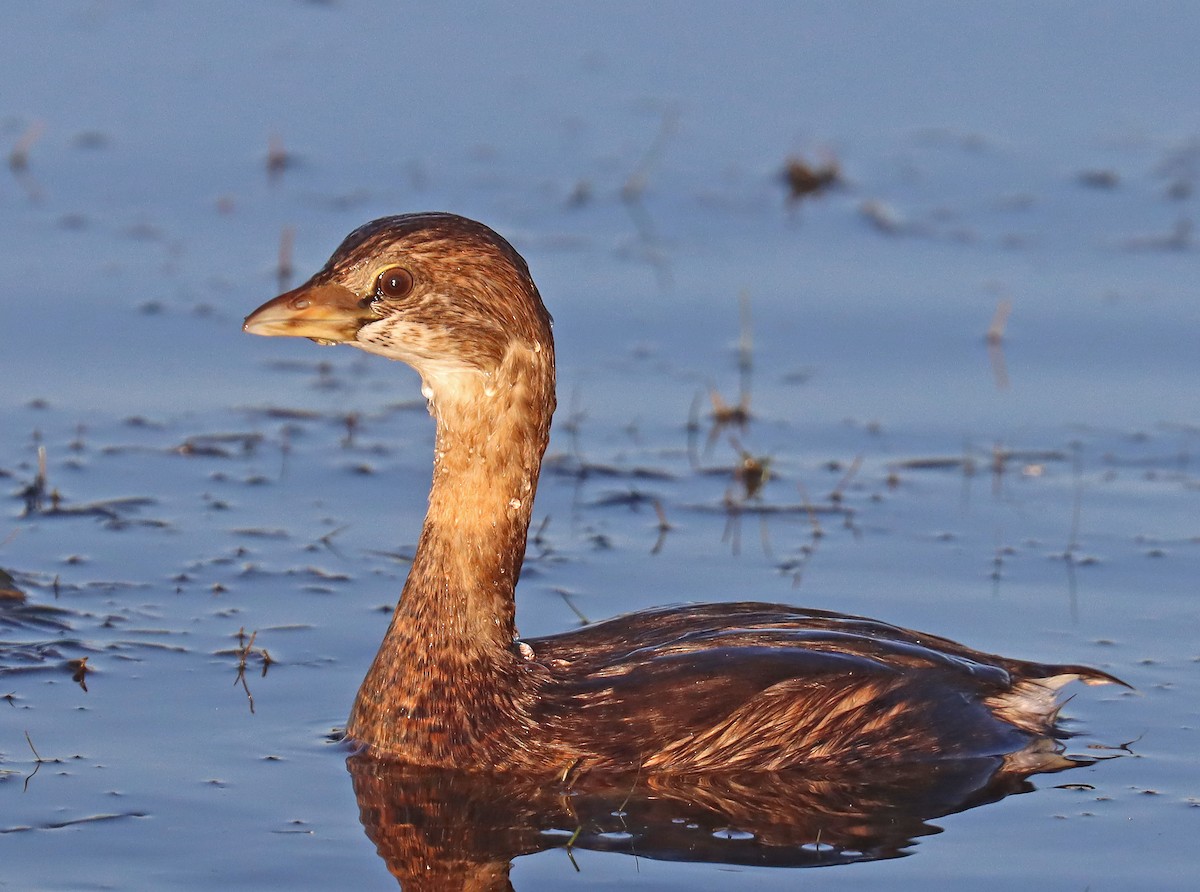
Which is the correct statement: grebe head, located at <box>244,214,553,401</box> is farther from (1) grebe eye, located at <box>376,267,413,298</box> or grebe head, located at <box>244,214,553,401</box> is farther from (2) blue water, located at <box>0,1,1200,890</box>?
(2) blue water, located at <box>0,1,1200,890</box>

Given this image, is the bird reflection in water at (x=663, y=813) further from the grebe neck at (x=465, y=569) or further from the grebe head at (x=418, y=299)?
the grebe head at (x=418, y=299)

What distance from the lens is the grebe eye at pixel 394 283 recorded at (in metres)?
6.66

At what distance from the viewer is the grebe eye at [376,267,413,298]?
6660 millimetres

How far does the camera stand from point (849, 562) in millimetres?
8680

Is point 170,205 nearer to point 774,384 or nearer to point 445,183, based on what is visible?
point 445,183

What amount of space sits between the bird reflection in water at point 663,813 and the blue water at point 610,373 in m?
0.12

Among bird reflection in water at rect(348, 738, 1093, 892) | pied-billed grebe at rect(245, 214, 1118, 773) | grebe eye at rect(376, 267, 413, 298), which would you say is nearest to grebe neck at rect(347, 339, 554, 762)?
pied-billed grebe at rect(245, 214, 1118, 773)

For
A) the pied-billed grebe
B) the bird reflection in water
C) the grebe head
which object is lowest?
the bird reflection in water

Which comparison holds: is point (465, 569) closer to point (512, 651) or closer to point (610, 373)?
point (512, 651)

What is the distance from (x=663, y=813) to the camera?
21.4 feet

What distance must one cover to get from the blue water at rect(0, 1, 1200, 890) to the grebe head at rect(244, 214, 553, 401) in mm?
1272

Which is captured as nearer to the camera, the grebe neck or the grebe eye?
the grebe eye

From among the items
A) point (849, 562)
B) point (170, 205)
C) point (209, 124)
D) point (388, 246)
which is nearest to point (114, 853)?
point (388, 246)

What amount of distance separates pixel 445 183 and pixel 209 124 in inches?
59.6
